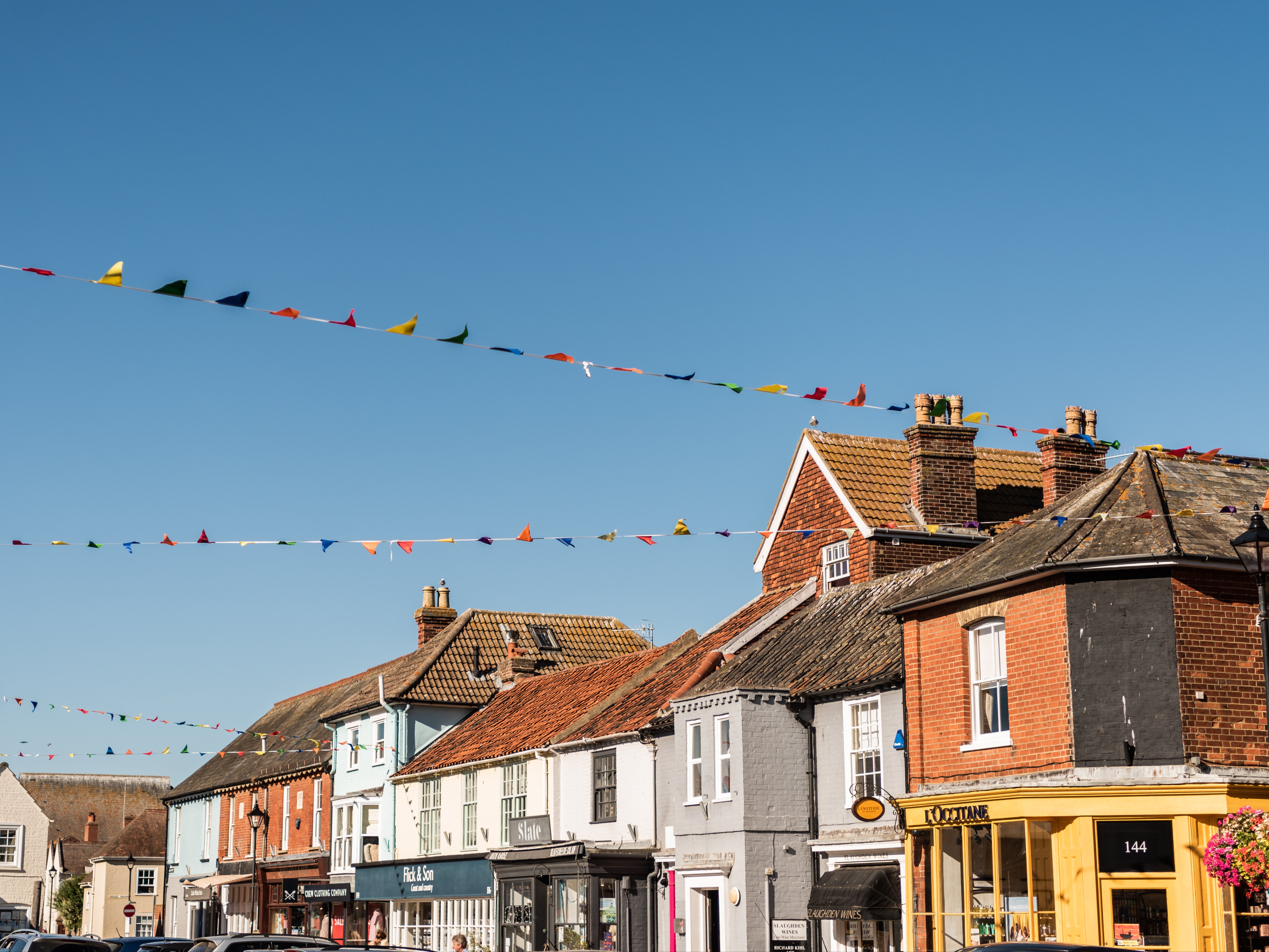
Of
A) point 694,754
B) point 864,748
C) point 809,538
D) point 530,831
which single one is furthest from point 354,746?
point 864,748

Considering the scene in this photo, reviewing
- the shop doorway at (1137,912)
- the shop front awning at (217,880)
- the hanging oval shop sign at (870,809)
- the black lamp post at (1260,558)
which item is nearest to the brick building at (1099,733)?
the shop doorway at (1137,912)

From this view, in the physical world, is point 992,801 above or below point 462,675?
below

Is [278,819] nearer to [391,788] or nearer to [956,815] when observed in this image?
[391,788]

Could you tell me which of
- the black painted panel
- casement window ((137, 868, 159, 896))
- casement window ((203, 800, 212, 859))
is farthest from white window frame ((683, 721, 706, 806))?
casement window ((137, 868, 159, 896))

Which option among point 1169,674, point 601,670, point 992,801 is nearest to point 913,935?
point 992,801

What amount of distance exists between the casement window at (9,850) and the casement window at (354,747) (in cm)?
3672

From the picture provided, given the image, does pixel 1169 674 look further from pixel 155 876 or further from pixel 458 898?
pixel 155 876

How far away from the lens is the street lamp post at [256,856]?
46.2 metres

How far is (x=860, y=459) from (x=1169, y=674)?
13818 mm

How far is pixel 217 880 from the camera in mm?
49781

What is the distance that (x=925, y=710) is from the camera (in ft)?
71.6

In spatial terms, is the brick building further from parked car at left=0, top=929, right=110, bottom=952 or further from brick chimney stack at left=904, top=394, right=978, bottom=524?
parked car at left=0, top=929, right=110, bottom=952

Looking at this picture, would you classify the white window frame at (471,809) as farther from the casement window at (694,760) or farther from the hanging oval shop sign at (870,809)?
the hanging oval shop sign at (870,809)

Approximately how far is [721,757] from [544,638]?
18.3 metres
